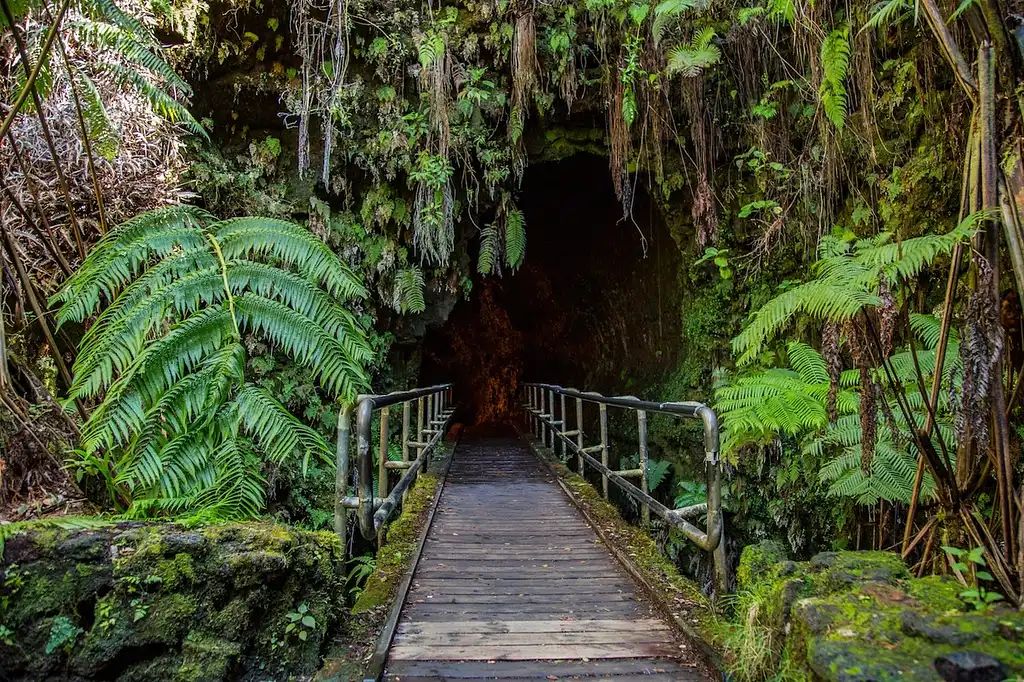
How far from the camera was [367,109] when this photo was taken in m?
6.70

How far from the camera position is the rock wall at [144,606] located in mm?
1785

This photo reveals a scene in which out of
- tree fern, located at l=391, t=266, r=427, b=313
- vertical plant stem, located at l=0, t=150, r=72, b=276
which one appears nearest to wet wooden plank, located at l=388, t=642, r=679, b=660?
vertical plant stem, located at l=0, t=150, r=72, b=276

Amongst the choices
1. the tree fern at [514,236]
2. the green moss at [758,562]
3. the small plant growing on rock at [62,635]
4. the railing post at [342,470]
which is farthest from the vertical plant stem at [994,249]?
the tree fern at [514,236]

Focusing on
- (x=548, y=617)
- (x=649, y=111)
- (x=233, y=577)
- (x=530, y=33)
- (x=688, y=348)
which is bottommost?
(x=548, y=617)

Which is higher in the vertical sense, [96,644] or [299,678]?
[96,644]

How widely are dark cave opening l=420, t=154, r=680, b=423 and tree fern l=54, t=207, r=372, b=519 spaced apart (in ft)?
17.9

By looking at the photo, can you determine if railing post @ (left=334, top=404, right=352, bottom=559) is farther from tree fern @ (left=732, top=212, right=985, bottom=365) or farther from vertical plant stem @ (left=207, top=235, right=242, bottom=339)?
tree fern @ (left=732, top=212, right=985, bottom=365)

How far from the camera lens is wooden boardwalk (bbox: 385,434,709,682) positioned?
213cm

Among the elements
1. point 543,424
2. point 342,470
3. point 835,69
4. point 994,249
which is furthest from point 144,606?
point 543,424

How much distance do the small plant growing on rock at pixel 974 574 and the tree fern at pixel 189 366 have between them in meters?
2.21

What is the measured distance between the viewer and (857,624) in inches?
57.4

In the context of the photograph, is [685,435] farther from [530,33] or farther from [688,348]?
[530,33]

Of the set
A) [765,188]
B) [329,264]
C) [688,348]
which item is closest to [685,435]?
[688,348]

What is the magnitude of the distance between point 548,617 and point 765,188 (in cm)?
528
